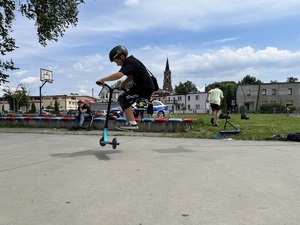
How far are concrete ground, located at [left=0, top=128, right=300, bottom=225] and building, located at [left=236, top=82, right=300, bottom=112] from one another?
78607 mm

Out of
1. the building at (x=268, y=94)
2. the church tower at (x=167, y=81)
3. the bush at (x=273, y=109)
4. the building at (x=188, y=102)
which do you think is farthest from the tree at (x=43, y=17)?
the church tower at (x=167, y=81)

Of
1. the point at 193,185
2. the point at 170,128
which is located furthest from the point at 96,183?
the point at 170,128

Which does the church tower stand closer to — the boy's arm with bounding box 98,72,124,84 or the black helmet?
the black helmet

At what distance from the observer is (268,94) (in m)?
80.2

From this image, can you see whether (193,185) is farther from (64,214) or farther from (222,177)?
(64,214)

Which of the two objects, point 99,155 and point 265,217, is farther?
point 99,155

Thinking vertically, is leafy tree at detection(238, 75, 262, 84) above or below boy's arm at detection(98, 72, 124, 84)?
above

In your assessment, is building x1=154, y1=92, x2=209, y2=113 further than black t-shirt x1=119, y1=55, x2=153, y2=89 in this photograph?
Yes

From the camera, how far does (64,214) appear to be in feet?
8.38

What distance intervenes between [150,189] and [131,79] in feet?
10.7

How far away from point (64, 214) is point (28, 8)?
1711 centimetres

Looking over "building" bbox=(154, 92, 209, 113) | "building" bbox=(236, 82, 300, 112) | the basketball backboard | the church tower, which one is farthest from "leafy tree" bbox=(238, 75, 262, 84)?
the basketball backboard

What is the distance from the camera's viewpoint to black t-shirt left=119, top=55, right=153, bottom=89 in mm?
5678

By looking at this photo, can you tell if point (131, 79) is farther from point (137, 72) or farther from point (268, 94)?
point (268, 94)
